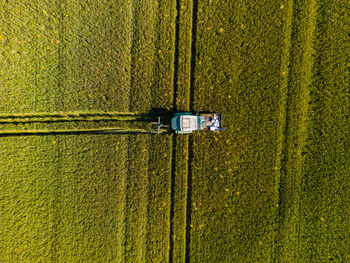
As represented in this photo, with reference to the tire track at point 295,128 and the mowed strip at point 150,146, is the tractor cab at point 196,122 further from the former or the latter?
the tire track at point 295,128

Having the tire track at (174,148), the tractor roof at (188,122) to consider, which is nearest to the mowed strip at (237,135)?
the tire track at (174,148)

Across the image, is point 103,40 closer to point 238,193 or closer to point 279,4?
point 279,4

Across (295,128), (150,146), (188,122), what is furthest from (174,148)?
(295,128)

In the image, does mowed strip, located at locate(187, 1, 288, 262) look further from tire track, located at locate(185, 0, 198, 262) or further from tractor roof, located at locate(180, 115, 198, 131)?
tractor roof, located at locate(180, 115, 198, 131)

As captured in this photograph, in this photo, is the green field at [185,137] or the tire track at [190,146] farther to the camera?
the tire track at [190,146]

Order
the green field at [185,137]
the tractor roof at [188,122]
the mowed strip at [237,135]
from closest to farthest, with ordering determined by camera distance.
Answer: the tractor roof at [188,122]
the green field at [185,137]
the mowed strip at [237,135]

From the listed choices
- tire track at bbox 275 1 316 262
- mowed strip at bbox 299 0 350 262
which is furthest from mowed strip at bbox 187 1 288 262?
mowed strip at bbox 299 0 350 262

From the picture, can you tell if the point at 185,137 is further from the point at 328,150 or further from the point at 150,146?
the point at 328,150
